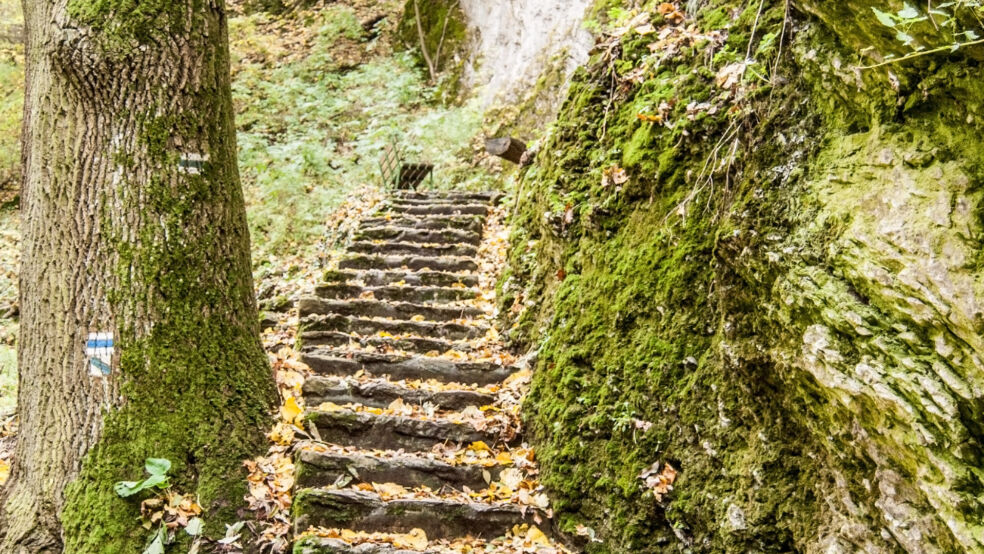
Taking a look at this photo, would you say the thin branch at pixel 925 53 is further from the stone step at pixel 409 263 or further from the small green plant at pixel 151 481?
the stone step at pixel 409 263

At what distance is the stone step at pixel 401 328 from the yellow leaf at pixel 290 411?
1757 millimetres

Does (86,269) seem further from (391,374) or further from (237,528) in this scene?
(391,374)

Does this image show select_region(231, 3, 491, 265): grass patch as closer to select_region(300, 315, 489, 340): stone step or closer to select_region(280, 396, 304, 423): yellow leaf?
select_region(300, 315, 489, 340): stone step

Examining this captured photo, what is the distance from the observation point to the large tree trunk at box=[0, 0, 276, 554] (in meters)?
3.14

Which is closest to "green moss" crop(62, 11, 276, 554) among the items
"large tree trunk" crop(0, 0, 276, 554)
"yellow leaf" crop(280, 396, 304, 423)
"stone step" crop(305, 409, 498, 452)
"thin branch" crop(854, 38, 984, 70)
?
"large tree trunk" crop(0, 0, 276, 554)

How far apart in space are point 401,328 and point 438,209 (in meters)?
3.56

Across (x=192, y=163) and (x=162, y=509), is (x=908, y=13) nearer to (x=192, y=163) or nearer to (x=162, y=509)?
(x=192, y=163)

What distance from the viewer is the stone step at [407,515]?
3.54m

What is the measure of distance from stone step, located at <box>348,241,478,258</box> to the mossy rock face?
130 inches

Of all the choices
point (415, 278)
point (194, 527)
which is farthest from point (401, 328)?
point (194, 527)

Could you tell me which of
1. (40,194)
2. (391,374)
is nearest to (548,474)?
(391,374)

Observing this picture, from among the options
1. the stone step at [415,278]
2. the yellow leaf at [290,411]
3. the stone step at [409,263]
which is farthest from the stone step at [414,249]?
the yellow leaf at [290,411]

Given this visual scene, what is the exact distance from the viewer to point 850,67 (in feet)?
7.91

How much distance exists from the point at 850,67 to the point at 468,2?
14782 mm
